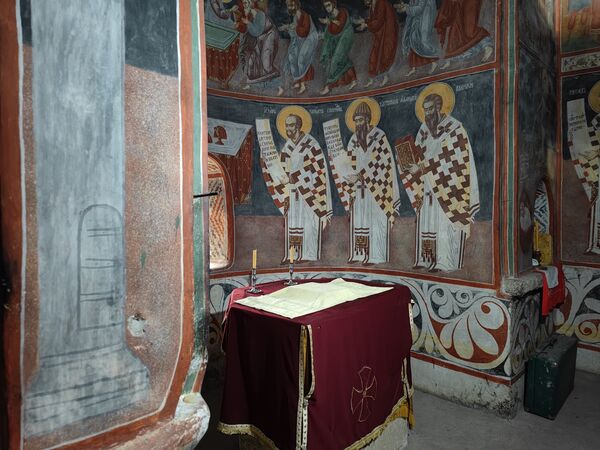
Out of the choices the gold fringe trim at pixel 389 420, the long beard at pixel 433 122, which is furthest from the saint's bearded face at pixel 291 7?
the gold fringe trim at pixel 389 420

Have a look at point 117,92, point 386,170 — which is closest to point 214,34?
point 386,170

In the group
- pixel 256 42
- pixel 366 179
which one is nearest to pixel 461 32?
pixel 366 179

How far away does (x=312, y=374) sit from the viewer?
261cm

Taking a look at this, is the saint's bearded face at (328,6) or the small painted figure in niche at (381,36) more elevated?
the saint's bearded face at (328,6)

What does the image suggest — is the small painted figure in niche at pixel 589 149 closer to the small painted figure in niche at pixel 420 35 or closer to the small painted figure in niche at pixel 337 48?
the small painted figure in niche at pixel 420 35

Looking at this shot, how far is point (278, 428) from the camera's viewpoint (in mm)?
2785

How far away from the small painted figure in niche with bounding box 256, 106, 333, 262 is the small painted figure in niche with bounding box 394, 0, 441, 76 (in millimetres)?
1567

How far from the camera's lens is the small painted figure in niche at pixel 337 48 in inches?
222

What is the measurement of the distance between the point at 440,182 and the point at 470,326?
1718mm

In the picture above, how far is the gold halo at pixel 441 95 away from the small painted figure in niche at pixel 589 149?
204cm

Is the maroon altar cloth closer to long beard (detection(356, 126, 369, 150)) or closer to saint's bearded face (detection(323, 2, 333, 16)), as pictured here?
long beard (detection(356, 126, 369, 150))

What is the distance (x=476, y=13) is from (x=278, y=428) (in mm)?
4696

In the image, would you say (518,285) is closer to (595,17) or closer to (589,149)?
(589,149)

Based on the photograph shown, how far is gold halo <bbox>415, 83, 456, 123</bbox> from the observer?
4.72 meters
